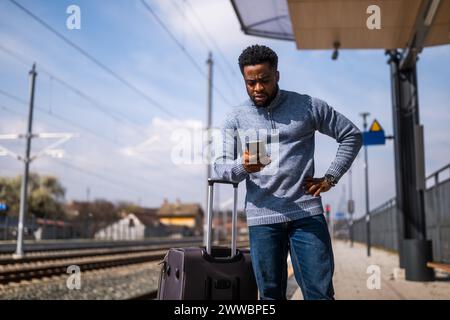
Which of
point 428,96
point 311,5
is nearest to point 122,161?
point 311,5

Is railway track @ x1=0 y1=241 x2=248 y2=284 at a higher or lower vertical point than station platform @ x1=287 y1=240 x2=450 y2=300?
lower

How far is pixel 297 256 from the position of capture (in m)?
2.35

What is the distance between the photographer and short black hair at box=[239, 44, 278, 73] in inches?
90.6

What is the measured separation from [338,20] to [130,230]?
57.7 meters

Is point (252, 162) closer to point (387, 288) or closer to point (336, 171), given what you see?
point (336, 171)

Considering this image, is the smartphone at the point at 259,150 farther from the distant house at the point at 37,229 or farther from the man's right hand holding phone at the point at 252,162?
the distant house at the point at 37,229

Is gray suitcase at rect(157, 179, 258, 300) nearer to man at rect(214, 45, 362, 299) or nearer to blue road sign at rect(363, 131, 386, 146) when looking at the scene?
→ man at rect(214, 45, 362, 299)

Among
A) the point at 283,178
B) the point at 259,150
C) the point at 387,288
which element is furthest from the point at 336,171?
the point at 387,288

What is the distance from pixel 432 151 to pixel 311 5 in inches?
88.4

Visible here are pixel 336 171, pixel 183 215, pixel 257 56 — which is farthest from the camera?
pixel 183 215

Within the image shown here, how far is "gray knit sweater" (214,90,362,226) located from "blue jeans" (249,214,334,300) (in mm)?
49

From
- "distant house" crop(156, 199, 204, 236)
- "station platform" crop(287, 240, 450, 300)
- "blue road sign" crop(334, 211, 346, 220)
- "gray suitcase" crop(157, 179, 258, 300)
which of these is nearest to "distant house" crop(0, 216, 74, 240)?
"blue road sign" crop(334, 211, 346, 220)

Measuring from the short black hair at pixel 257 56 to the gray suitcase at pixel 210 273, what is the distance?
1.76ft

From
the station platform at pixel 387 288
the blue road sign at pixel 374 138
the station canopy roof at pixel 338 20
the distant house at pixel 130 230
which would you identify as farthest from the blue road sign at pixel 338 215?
the distant house at pixel 130 230
